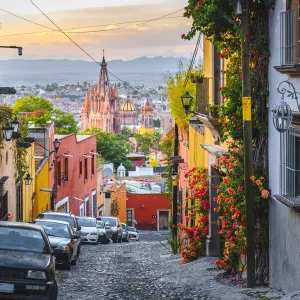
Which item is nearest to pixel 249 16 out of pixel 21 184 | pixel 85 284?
pixel 85 284

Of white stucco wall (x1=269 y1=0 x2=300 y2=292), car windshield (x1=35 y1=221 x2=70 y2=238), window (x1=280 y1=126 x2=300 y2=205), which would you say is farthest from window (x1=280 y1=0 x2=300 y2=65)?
car windshield (x1=35 y1=221 x2=70 y2=238)

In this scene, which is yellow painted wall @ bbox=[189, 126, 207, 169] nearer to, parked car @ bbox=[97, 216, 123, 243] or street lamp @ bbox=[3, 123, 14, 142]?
street lamp @ bbox=[3, 123, 14, 142]

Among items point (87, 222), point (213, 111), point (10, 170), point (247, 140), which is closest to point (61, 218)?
point (10, 170)

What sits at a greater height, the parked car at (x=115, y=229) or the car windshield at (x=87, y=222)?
the car windshield at (x=87, y=222)

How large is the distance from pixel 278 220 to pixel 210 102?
283 inches

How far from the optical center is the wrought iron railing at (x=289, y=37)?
12789 mm

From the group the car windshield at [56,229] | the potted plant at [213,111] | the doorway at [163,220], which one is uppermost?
the potted plant at [213,111]

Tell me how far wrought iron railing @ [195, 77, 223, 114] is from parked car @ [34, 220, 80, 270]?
15.3 feet

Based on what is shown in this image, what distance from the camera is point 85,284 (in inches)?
704

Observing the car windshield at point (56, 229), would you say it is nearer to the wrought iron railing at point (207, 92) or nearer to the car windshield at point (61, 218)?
the car windshield at point (61, 218)

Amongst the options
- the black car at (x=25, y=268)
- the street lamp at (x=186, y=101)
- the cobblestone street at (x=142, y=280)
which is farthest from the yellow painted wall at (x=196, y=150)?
the black car at (x=25, y=268)

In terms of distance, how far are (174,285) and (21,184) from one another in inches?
752

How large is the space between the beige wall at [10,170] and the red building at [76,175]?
14.2 metres

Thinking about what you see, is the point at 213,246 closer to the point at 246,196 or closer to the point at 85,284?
the point at 85,284
